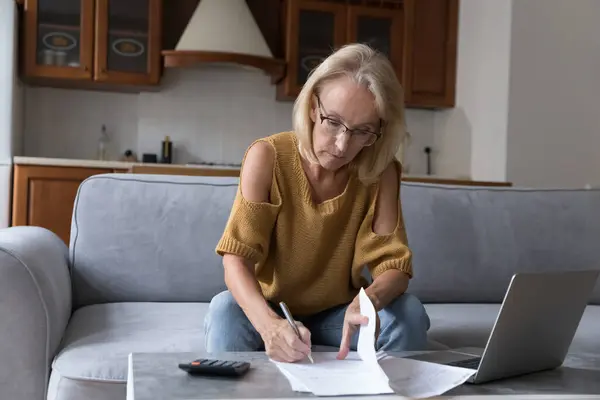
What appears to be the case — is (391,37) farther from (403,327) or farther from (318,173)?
(403,327)

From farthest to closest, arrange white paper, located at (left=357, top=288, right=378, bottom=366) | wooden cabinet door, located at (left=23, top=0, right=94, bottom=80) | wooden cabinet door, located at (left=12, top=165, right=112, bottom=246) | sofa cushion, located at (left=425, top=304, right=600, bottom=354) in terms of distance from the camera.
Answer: wooden cabinet door, located at (left=23, top=0, right=94, bottom=80) < wooden cabinet door, located at (left=12, top=165, right=112, bottom=246) < sofa cushion, located at (left=425, top=304, right=600, bottom=354) < white paper, located at (left=357, top=288, right=378, bottom=366)

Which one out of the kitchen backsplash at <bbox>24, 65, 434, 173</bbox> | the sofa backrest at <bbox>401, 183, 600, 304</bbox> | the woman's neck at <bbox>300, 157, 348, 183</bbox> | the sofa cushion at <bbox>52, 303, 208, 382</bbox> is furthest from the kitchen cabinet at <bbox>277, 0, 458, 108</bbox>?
the woman's neck at <bbox>300, 157, 348, 183</bbox>

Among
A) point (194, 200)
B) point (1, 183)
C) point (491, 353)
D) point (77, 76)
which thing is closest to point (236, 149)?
point (77, 76)

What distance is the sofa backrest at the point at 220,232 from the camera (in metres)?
1.85

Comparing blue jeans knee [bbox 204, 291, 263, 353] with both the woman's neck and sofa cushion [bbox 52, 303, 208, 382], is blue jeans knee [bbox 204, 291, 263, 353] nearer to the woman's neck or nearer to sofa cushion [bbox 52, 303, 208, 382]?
sofa cushion [bbox 52, 303, 208, 382]

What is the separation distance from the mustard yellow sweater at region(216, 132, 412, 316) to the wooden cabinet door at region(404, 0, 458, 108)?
2985 mm

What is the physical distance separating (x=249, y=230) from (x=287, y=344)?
1.11 feet

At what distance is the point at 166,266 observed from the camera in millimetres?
1863

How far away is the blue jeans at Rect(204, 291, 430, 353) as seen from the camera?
1296 mm

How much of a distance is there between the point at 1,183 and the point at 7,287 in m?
2.41

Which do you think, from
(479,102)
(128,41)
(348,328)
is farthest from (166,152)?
(348,328)

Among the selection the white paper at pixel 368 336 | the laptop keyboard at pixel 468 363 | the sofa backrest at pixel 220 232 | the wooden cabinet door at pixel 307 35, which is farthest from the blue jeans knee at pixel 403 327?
the wooden cabinet door at pixel 307 35

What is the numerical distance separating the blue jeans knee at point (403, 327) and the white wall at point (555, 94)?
107 inches

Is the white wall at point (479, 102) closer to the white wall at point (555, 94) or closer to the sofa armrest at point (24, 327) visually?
the white wall at point (555, 94)
